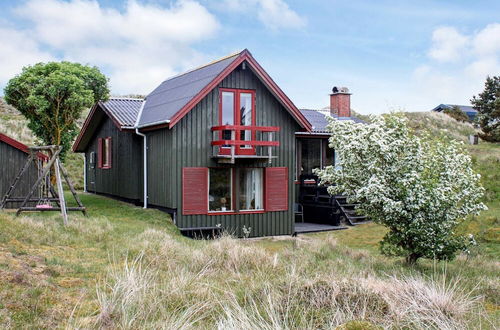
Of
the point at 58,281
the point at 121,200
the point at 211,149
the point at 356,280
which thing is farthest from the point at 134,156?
the point at 356,280

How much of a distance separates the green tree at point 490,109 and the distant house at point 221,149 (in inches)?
895

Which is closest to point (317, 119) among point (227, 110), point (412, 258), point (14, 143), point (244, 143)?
point (227, 110)

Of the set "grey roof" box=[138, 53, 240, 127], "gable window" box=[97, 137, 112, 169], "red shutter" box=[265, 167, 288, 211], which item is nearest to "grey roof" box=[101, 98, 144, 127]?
"grey roof" box=[138, 53, 240, 127]

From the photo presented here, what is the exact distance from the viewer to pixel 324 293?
21.3 feet

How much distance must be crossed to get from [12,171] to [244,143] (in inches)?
310

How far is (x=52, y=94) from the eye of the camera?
62.0ft

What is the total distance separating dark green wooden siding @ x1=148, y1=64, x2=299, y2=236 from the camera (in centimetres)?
1672

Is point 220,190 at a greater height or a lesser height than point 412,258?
greater

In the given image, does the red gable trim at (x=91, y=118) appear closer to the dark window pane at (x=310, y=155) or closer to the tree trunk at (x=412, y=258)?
the dark window pane at (x=310, y=155)

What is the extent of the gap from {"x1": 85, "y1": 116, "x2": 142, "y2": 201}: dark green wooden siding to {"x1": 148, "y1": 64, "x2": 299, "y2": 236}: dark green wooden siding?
156cm

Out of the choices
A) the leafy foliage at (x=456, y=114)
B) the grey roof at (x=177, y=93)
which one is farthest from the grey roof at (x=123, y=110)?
the leafy foliage at (x=456, y=114)

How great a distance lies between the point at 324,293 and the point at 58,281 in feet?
12.0

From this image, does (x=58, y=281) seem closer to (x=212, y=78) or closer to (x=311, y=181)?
(x=212, y=78)

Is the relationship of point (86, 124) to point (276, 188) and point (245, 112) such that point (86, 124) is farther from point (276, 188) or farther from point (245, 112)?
point (276, 188)
